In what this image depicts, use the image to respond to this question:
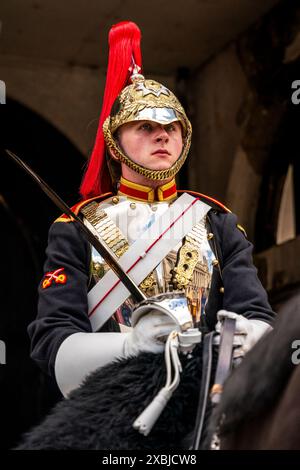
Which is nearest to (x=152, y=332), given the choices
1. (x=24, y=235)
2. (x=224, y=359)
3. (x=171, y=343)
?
(x=171, y=343)

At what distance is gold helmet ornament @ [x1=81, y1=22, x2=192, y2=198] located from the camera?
9.05 feet

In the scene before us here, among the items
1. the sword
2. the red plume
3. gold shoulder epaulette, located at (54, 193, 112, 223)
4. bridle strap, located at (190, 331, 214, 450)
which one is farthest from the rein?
the red plume

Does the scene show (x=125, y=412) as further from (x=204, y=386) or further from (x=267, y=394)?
→ (x=267, y=394)

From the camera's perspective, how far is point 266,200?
6207mm

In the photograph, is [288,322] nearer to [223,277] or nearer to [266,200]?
[223,277]

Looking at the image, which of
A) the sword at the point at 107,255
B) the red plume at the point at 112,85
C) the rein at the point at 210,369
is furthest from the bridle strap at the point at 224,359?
the red plume at the point at 112,85

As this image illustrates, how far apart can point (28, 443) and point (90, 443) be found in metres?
0.12

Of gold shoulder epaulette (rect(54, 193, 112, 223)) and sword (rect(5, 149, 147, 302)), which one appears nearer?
sword (rect(5, 149, 147, 302))

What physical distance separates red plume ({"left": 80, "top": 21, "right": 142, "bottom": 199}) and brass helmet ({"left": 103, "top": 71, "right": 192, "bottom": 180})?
89 millimetres

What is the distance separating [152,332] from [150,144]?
0.66 m

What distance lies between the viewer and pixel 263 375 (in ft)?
5.98

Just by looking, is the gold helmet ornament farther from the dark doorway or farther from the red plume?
the dark doorway

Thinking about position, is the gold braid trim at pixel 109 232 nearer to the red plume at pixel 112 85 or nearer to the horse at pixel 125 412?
the red plume at pixel 112 85

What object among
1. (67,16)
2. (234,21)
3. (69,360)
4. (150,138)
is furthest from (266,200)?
(69,360)
